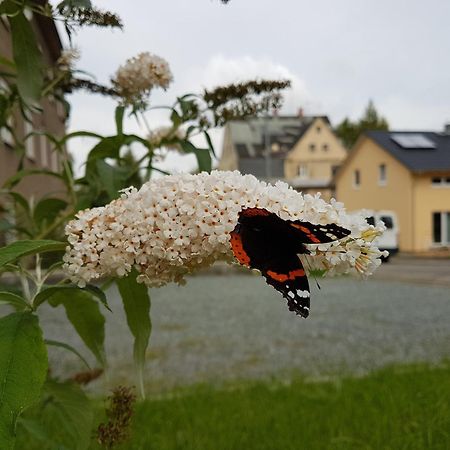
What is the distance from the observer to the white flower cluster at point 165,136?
163cm

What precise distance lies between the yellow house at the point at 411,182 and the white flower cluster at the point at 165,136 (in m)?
15.7

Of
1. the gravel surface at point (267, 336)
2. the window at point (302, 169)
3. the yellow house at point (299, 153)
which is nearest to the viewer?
the gravel surface at point (267, 336)

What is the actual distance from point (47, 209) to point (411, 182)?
17045 millimetres

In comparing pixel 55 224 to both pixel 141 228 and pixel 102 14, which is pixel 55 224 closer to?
pixel 102 14

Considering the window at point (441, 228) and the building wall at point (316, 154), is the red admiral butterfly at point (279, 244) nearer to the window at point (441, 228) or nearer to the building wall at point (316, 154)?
the window at point (441, 228)

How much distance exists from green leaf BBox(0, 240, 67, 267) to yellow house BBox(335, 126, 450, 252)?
54.3ft

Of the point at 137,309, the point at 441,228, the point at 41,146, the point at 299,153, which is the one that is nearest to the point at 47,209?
the point at 137,309

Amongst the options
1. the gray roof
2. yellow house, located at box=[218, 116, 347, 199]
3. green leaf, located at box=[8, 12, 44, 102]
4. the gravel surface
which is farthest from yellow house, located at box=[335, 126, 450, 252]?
green leaf, located at box=[8, 12, 44, 102]

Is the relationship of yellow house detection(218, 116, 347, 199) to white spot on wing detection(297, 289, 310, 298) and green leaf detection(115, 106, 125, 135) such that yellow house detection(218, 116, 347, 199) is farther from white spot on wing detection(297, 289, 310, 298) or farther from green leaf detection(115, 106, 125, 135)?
white spot on wing detection(297, 289, 310, 298)

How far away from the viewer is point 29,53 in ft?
4.09

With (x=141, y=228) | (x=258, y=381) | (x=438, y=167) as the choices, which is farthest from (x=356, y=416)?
(x=438, y=167)

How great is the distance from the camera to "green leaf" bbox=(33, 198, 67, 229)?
5.04ft

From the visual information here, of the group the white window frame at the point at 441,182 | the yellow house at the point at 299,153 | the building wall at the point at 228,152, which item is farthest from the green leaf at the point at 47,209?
the building wall at the point at 228,152

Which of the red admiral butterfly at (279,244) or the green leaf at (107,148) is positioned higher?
the green leaf at (107,148)
